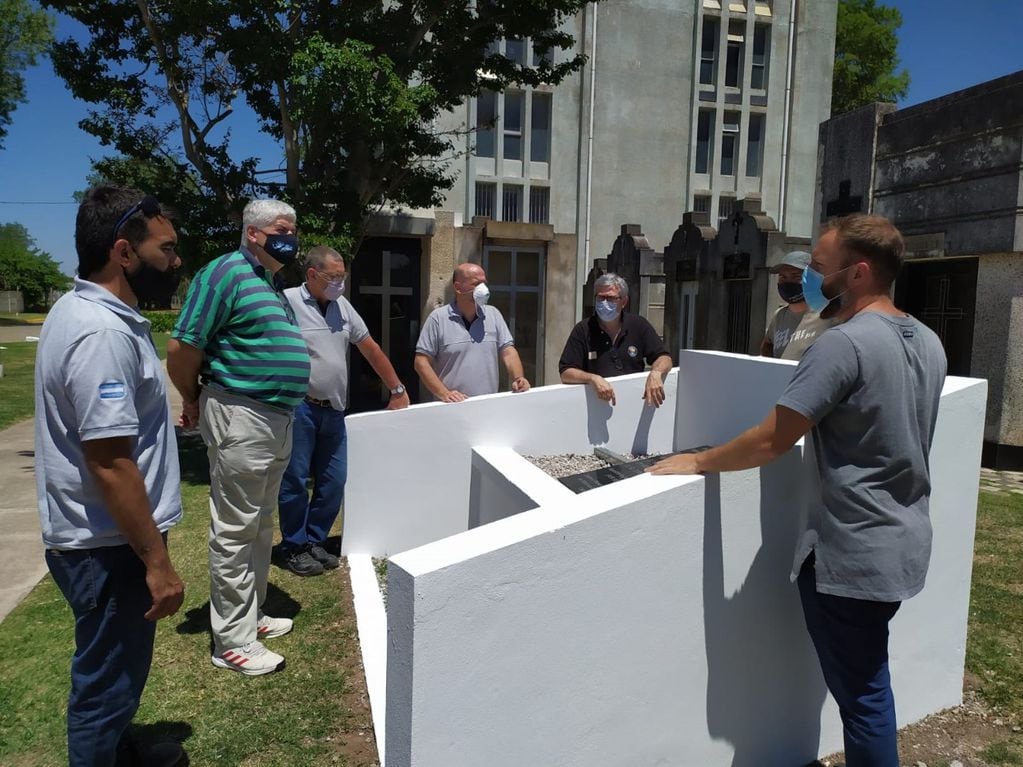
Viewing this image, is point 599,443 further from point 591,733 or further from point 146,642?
point 146,642

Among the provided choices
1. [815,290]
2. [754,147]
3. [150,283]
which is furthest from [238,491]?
[754,147]

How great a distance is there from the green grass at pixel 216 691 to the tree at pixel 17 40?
25.7 m

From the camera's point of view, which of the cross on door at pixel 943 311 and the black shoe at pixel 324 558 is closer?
the black shoe at pixel 324 558

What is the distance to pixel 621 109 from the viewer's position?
2062 cm

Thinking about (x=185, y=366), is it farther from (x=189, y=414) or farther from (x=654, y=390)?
(x=654, y=390)

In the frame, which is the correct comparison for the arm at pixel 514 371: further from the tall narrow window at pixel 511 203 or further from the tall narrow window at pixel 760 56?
the tall narrow window at pixel 760 56

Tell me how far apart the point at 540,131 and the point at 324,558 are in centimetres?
1794

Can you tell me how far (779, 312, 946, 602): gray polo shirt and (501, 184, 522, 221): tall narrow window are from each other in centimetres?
1872

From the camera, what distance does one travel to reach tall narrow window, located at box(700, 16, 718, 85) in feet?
70.8

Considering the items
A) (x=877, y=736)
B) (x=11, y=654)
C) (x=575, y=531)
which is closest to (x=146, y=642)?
(x=575, y=531)

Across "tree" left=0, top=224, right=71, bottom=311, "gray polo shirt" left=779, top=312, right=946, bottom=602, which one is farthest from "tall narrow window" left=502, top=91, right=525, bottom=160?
"tree" left=0, top=224, right=71, bottom=311

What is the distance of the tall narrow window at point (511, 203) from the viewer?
→ 20.4 metres

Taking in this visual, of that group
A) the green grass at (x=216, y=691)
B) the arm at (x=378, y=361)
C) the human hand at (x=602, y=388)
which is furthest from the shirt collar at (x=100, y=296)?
the human hand at (x=602, y=388)

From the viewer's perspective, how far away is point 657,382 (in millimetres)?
5062
